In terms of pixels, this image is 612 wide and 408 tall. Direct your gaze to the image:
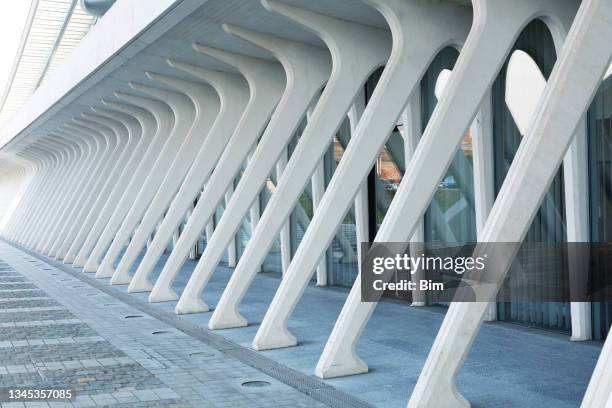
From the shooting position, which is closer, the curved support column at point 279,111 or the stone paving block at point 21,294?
the curved support column at point 279,111

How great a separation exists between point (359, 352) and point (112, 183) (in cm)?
1570

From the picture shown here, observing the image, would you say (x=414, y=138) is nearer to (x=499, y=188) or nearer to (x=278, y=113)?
(x=499, y=188)

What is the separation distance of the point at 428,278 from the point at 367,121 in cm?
523

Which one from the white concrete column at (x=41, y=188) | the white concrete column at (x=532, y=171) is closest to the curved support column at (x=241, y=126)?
the white concrete column at (x=532, y=171)

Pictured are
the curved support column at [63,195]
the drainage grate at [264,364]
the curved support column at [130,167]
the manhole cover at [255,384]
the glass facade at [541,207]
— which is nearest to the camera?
the drainage grate at [264,364]

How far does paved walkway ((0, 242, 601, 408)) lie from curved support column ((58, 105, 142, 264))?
23.3 ft

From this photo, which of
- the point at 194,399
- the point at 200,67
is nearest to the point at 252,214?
the point at 200,67

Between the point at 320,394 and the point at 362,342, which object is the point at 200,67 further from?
the point at 320,394

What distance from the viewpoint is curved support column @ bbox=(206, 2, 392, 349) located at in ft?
33.4

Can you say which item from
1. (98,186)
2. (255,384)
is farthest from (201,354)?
(98,186)

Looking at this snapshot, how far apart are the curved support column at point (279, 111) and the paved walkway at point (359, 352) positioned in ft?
5.54

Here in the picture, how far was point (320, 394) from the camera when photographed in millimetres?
7258

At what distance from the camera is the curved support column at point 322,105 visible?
1020 cm

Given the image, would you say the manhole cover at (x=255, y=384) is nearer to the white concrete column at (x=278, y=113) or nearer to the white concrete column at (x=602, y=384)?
the white concrete column at (x=602, y=384)
